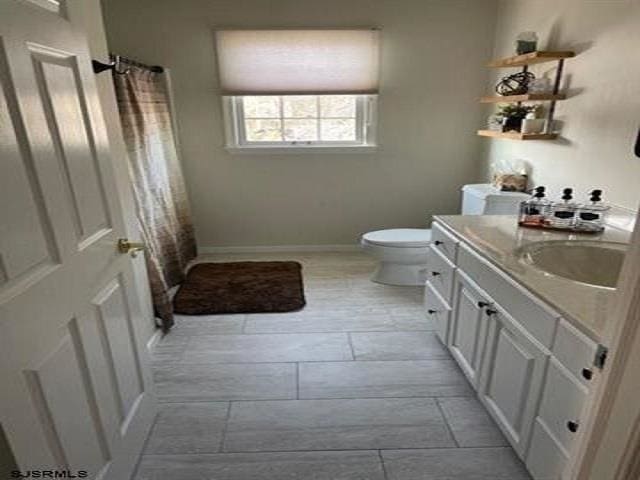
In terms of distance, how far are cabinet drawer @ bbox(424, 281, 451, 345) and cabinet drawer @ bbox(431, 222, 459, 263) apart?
0.26m

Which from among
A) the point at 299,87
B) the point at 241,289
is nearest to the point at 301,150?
the point at 299,87

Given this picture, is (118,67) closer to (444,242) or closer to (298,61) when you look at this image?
(298,61)

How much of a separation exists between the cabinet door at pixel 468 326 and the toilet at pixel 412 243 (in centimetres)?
92

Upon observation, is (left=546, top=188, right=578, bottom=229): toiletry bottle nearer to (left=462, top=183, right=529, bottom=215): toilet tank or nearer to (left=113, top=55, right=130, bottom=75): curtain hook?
(left=462, top=183, right=529, bottom=215): toilet tank

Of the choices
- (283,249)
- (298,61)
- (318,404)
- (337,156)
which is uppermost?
(298,61)

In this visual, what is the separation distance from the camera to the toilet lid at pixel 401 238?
114 inches

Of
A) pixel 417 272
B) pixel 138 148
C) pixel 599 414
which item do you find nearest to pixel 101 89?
pixel 138 148

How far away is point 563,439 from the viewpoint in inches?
46.6

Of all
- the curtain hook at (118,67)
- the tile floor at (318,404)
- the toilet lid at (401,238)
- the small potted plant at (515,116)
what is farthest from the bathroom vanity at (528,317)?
the curtain hook at (118,67)

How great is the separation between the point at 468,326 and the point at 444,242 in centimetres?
46

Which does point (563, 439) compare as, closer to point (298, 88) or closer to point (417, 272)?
point (417, 272)

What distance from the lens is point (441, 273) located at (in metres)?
2.13

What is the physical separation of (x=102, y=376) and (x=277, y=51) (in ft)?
8.79

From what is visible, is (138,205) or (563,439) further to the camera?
(138,205)
